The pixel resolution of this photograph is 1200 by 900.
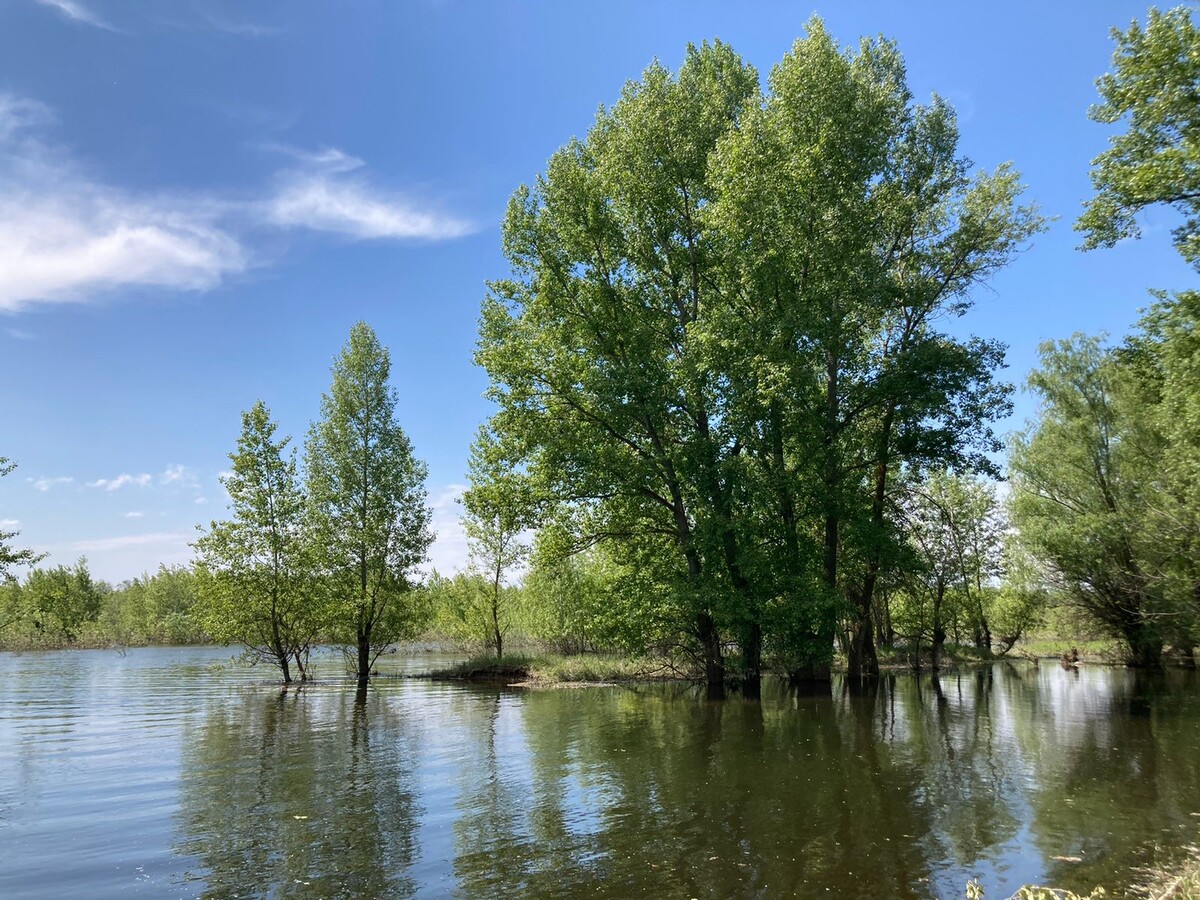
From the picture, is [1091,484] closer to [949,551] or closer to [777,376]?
[949,551]

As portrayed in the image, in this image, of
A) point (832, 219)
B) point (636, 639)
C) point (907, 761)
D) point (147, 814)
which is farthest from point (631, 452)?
point (147, 814)

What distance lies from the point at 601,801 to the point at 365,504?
30711mm

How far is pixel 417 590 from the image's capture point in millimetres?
42719

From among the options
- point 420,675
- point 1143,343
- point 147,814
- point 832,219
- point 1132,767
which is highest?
point 832,219

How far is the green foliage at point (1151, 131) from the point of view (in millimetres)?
18031

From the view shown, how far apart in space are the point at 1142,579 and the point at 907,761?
2839cm

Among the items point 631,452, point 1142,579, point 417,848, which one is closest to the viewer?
point 417,848

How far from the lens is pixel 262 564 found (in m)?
36.8

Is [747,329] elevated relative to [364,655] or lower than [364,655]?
elevated

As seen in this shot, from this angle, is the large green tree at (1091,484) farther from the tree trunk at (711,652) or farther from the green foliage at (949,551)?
the tree trunk at (711,652)

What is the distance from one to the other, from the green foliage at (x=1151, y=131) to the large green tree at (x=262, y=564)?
36530 mm

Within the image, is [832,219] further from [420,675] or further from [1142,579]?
[420,675]

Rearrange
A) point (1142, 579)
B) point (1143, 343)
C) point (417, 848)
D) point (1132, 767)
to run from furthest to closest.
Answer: point (1142, 579), point (1143, 343), point (1132, 767), point (417, 848)

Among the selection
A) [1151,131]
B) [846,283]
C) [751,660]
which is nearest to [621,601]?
[751,660]
